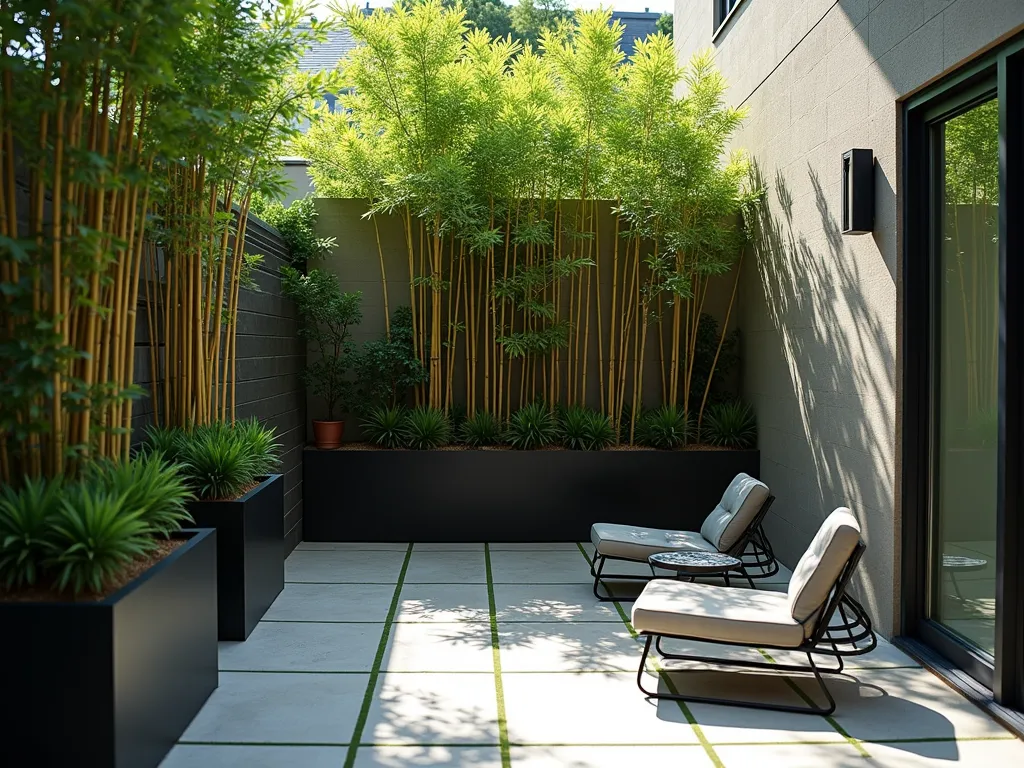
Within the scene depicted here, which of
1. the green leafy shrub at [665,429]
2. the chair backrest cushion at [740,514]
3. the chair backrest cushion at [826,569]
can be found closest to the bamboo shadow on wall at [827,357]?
the chair backrest cushion at [740,514]

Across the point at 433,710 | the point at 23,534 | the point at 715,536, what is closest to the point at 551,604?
the point at 715,536

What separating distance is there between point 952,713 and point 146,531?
117 inches

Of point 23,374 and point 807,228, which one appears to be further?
point 807,228

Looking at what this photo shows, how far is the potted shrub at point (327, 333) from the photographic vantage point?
6.66m

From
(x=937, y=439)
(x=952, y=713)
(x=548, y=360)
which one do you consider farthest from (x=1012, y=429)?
(x=548, y=360)

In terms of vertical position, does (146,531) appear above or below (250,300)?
below

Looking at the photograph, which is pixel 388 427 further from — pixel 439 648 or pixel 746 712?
pixel 746 712

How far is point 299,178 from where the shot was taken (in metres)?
9.59

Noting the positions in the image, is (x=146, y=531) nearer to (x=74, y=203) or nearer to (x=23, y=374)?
(x=23, y=374)

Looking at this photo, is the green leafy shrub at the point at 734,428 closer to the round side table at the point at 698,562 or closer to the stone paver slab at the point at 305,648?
the round side table at the point at 698,562

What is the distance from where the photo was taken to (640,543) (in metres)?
5.27

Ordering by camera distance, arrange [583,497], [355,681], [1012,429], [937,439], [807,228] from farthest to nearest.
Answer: [583,497]
[807,228]
[937,439]
[355,681]
[1012,429]

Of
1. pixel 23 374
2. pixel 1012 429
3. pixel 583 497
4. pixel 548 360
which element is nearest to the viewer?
pixel 23 374

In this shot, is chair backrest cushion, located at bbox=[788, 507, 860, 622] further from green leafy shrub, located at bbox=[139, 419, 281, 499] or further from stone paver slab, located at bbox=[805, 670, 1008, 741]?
green leafy shrub, located at bbox=[139, 419, 281, 499]
